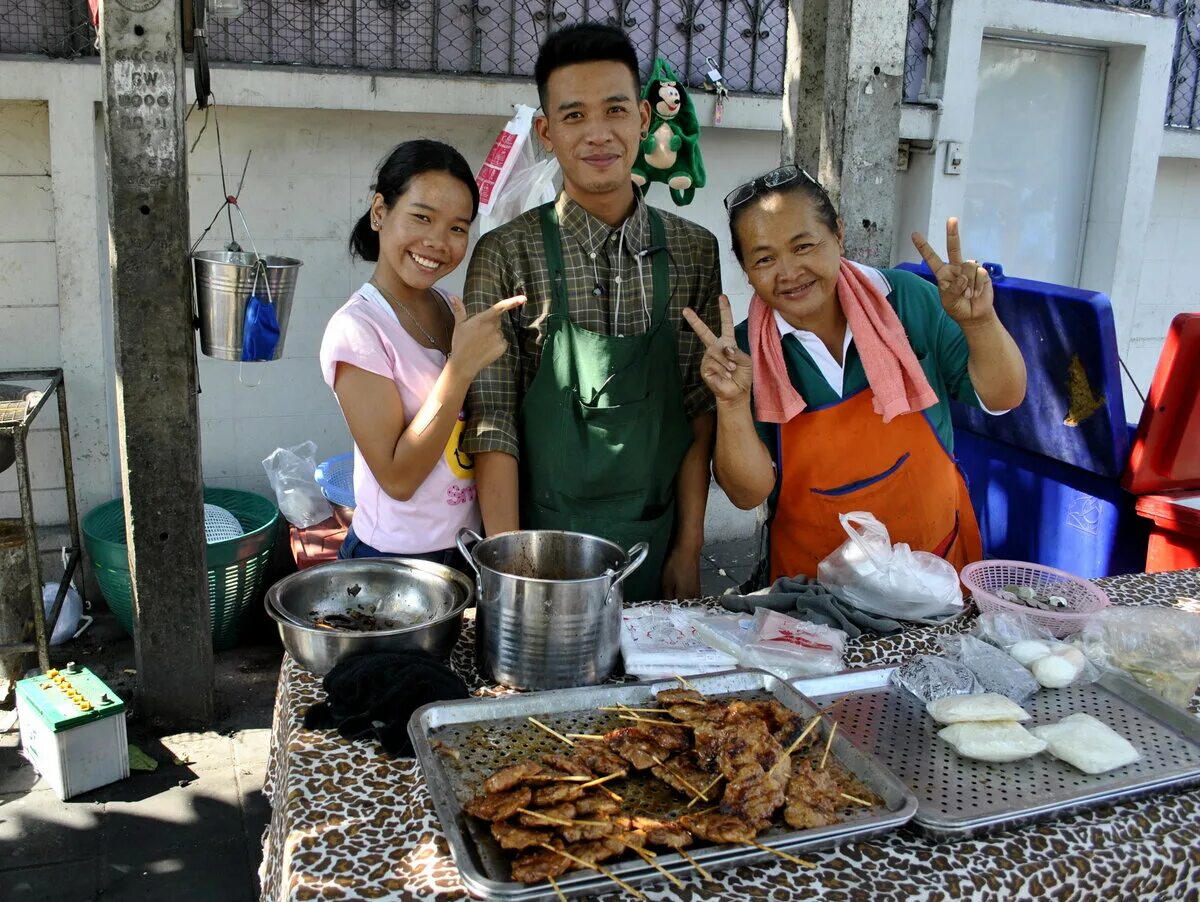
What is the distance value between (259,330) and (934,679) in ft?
7.99

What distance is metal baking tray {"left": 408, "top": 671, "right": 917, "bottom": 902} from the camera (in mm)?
1405

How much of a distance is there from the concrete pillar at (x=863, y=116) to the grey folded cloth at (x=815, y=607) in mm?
2030

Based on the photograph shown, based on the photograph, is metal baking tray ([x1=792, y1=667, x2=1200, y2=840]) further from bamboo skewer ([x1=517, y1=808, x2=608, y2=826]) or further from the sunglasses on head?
the sunglasses on head

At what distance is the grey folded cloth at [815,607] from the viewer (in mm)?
2316

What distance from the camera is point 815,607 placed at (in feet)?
7.74

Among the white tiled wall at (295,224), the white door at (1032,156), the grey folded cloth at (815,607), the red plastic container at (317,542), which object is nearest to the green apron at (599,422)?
the grey folded cloth at (815,607)

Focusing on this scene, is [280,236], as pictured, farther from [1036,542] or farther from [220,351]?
[1036,542]

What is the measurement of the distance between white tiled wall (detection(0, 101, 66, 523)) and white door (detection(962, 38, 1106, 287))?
5656 millimetres

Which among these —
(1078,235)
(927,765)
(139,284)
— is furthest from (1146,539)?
(1078,235)

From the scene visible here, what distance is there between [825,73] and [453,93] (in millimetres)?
2072

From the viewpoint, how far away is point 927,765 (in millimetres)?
1734

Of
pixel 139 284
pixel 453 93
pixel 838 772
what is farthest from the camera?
pixel 453 93

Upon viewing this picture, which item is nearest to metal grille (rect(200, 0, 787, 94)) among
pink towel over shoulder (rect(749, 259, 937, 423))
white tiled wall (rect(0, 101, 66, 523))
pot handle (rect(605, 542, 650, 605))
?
white tiled wall (rect(0, 101, 66, 523))

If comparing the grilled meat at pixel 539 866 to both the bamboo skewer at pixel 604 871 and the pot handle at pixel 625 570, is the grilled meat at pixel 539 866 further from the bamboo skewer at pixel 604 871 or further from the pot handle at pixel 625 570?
the pot handle at pixel 625 570
